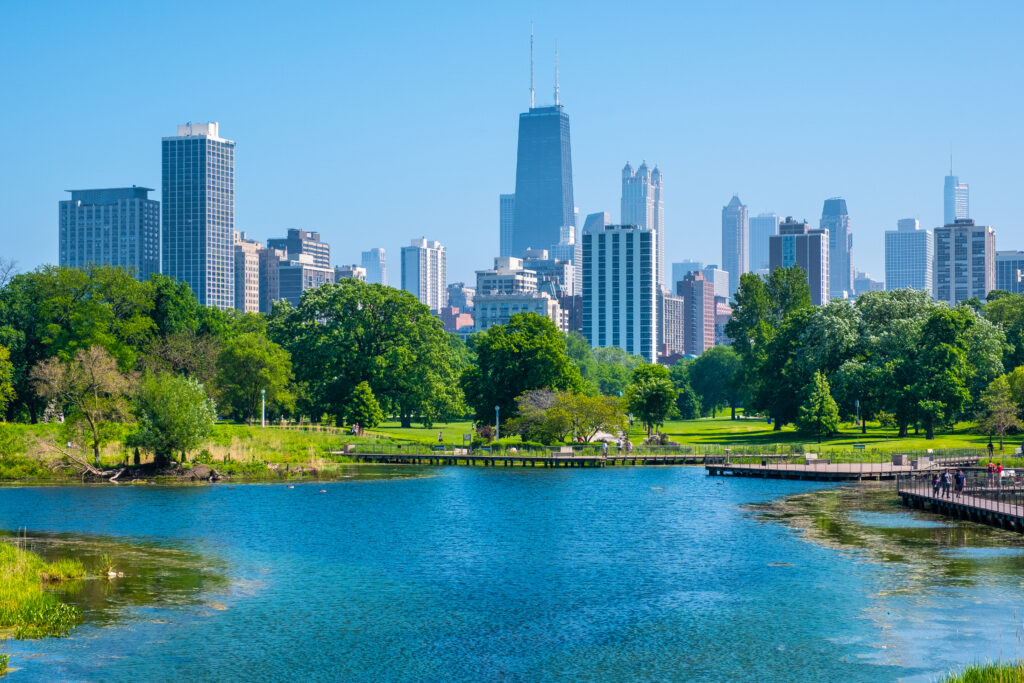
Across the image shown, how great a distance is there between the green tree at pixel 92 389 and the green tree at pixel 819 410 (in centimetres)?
6765

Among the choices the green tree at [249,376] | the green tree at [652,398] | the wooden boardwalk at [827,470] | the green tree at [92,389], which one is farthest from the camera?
the green tree at [652,398]

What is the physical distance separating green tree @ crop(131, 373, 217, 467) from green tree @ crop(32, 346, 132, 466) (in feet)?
13.8

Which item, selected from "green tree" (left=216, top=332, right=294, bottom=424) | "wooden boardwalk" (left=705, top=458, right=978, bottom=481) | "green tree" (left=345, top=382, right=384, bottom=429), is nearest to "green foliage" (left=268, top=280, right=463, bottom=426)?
"green tree" (left=345, top=382, right=384, bottom=429)

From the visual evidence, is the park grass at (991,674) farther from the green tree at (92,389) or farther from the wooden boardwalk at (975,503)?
the green tree at (92,389)

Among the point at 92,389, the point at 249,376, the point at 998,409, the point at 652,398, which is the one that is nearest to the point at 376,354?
the point at 249,376

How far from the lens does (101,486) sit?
273 ft

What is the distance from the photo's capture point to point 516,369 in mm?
116125

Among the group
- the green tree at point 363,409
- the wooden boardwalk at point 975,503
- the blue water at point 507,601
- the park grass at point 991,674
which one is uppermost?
the green tree at point 363,409

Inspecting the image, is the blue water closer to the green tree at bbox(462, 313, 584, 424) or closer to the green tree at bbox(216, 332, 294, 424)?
the green tree at bbox(462, 313, 584, 424)

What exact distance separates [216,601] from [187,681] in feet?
33.8

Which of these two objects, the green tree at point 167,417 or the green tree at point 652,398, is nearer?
the green tree at point 167,417

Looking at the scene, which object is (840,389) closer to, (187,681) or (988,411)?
(988,411)

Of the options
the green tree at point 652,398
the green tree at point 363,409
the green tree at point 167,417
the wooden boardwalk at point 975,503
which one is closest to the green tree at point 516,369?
the green tree at point 363,409

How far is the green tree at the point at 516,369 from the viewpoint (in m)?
116
